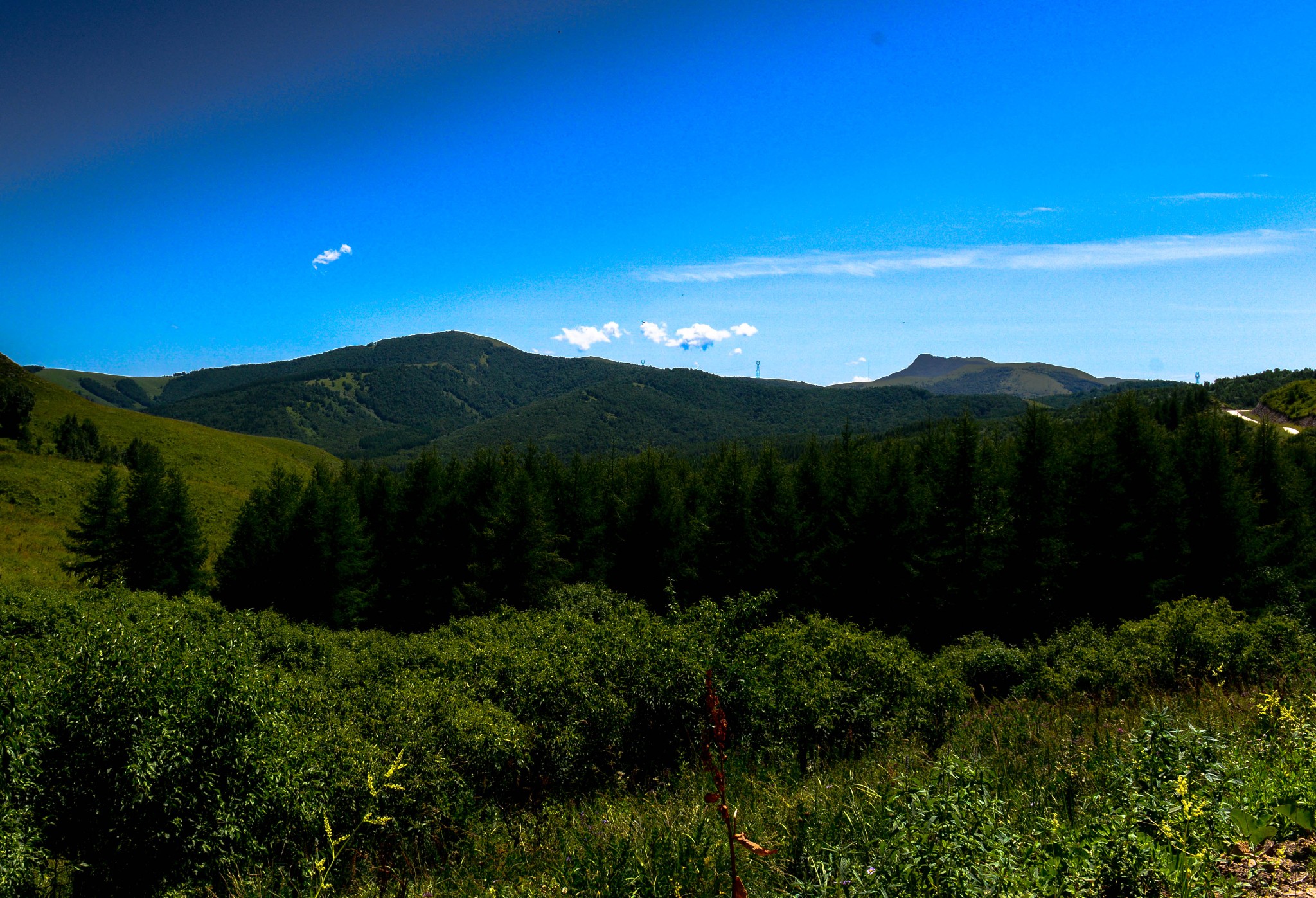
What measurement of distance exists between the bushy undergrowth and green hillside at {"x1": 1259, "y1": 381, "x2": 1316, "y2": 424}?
9467 cm

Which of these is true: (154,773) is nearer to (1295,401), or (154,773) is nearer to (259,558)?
(259,558)

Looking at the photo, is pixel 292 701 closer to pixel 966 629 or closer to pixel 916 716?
pixel 916 716

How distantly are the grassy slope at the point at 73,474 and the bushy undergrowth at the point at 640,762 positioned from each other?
3008 centimetres

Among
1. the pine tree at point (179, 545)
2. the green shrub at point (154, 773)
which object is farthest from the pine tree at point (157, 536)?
the green shrub at point (154, 773)

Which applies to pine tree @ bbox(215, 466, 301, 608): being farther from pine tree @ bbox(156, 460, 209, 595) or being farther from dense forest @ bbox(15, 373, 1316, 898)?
dense forest @ bbox(15, 373, 1316, 898)

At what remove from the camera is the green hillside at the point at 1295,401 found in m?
77.9

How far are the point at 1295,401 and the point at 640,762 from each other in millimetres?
114068

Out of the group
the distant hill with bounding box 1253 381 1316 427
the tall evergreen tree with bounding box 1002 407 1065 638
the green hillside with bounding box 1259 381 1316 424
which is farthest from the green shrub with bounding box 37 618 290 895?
the green hillside with bounding box 1259 381 1316 424

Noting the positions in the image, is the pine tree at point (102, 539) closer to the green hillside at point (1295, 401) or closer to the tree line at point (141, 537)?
the tree line at point (141, 537)

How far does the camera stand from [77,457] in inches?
2680

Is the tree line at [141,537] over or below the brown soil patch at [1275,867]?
below

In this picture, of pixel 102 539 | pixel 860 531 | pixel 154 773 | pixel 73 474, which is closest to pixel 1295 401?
pixel 860 531

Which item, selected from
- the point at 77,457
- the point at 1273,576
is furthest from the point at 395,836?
the point at 77,457

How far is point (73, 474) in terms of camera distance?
54312 millimetres
